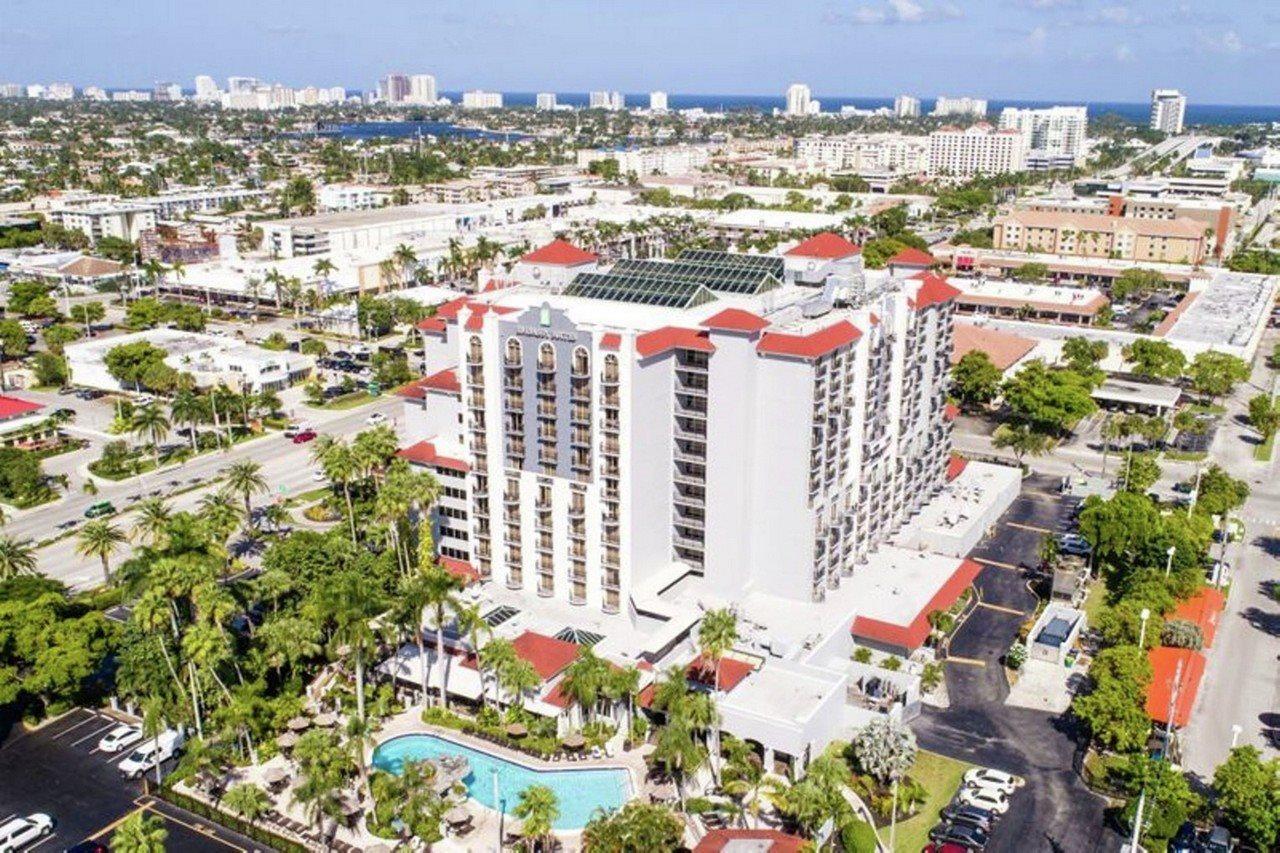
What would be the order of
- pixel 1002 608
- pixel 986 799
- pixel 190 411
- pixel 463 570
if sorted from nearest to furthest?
pixel 986 799
pixel 463 570
pixel 1002 608
pixel 190 411

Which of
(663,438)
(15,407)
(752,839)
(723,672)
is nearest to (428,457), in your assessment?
(663,438)

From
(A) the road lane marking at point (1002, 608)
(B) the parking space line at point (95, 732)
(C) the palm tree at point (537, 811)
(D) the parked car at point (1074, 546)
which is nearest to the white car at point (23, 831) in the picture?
(B) the parking space line at point (95, 732)

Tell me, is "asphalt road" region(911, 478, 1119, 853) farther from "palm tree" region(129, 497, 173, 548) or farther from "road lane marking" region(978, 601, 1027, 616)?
"palm tree" region(129, 497, 173, 548)

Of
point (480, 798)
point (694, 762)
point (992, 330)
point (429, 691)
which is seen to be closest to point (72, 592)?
point (429, 691)

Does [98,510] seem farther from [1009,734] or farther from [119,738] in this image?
[1009,734]

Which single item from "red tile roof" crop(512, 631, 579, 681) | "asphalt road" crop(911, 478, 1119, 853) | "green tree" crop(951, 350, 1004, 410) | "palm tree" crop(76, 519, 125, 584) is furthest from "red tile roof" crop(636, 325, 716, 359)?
"green tree" crop(951, 350, 1004, 410)

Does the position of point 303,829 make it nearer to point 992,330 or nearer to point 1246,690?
point 1246,690

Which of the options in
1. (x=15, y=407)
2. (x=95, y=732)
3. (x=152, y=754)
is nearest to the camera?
(x=152, y=754)
